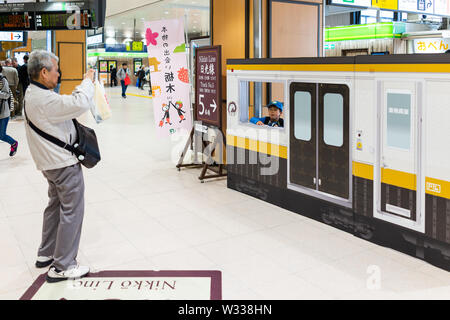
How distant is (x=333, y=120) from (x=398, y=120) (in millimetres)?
744

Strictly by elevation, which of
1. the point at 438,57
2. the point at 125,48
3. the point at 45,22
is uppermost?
the point at 125,48

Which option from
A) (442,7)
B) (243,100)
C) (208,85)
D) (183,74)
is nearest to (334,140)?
(243,100)

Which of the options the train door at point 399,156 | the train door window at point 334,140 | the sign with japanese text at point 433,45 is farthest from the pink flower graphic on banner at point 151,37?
the sign with japanese text at point 433,45

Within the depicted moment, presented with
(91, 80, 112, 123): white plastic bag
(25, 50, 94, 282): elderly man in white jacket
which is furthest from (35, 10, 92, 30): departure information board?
(25, 50, 94, 282): elderly man in white jacket

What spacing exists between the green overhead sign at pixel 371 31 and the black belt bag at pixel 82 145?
1278cm

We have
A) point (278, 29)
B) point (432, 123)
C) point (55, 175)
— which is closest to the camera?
point (55, 175)

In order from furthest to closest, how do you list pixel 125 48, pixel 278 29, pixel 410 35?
1. pixel 125 48
2. pixel 410 35
3. pixel 278 29

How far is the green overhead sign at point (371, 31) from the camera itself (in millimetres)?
14320

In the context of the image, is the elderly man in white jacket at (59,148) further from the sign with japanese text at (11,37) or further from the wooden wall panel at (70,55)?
the sign with japanese text at (11,37)

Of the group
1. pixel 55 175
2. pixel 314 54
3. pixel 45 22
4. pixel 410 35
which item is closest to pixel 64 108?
pixel 55 175

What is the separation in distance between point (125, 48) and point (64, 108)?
1304 inches

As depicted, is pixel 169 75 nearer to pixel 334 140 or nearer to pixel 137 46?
pixel 334 140
